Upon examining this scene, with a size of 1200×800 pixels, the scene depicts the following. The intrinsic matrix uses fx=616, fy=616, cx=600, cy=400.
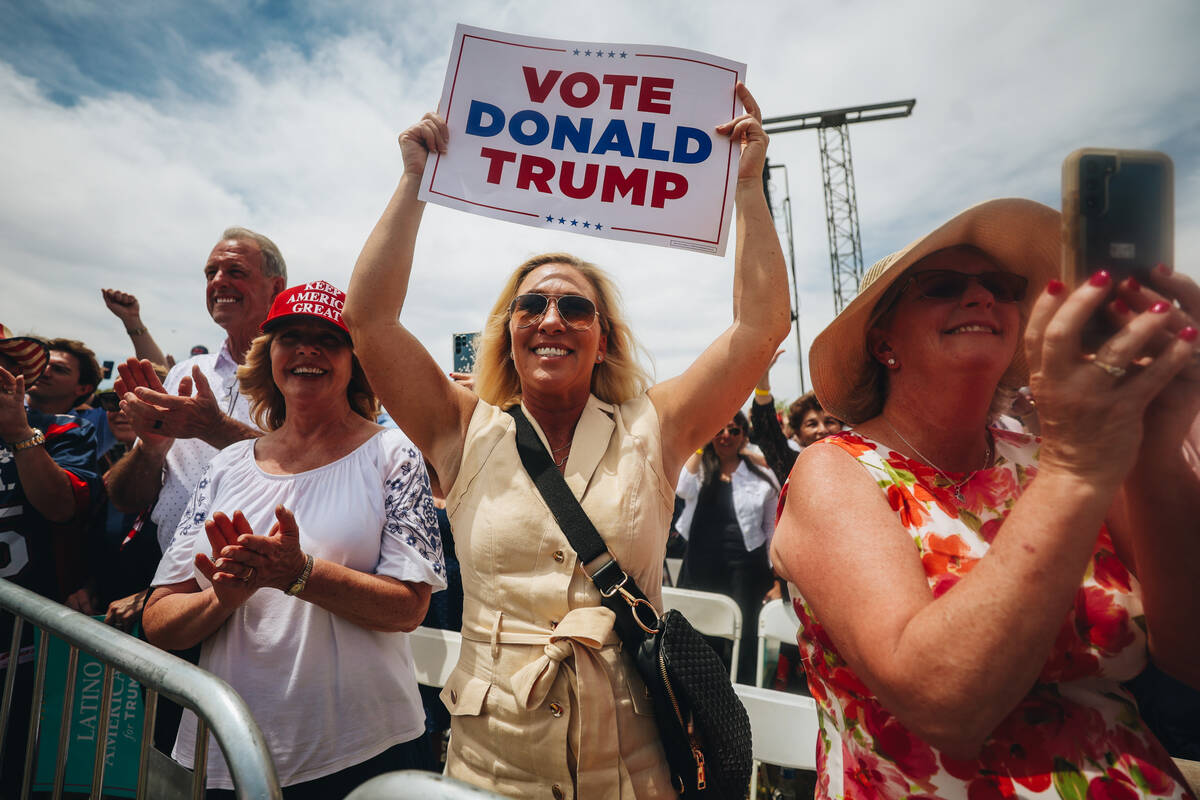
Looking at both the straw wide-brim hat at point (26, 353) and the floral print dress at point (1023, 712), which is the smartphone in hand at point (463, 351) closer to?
the straw wide-brim hat at point (26, 353)

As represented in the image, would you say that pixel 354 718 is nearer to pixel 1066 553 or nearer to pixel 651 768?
pixel 651 768

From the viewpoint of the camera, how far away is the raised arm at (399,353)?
180cm

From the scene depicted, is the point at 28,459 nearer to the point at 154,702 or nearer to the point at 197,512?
the point at 197,512

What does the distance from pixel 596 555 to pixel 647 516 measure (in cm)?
20

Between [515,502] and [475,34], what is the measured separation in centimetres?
162

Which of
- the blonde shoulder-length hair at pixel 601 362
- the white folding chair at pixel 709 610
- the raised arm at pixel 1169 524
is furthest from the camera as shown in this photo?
the white folding chair at pixel 709 610

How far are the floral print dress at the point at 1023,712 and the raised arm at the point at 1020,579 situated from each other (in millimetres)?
149

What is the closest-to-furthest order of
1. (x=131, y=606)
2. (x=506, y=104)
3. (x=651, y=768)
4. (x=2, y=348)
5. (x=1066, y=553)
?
(x=1066, y=553), (x=651, y=768), (x=506, y=104), (x=131, y=606), (x=2, y=348)

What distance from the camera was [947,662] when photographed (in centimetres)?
89

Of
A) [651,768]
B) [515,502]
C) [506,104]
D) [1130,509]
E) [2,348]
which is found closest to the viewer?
[1130,509]

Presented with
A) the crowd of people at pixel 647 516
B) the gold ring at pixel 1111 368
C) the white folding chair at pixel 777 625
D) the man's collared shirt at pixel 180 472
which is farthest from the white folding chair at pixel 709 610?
the gold ring at pixel 1111 368

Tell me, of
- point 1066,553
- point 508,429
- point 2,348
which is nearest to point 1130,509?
point 1066,553

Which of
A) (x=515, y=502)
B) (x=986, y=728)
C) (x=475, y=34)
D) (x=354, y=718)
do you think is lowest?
(x=354, y=718)

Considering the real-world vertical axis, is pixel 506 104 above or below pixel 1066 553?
above
